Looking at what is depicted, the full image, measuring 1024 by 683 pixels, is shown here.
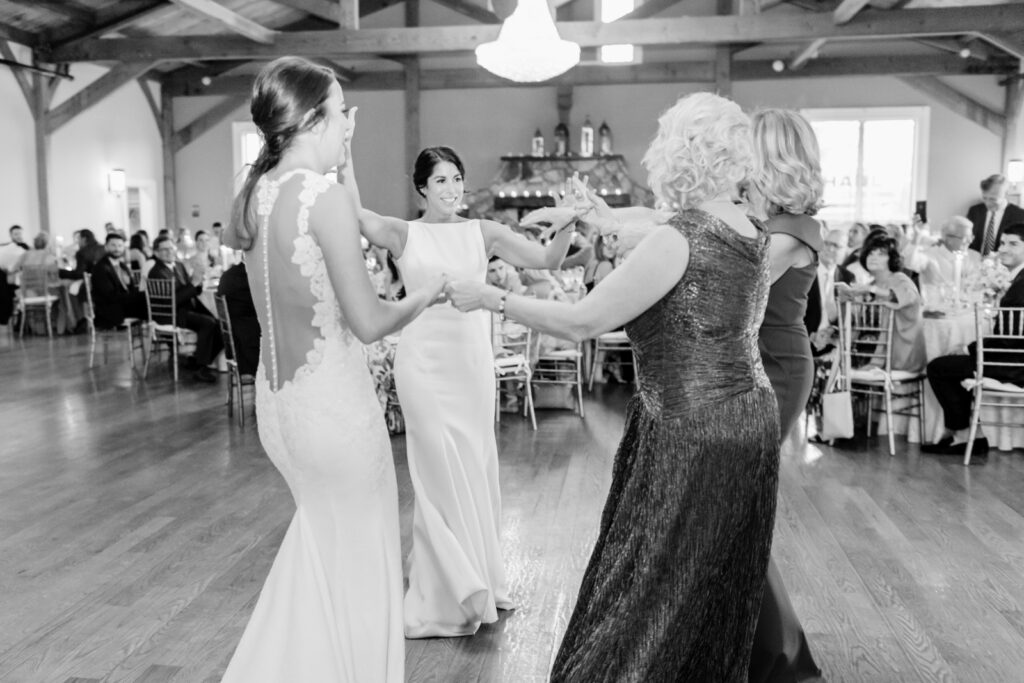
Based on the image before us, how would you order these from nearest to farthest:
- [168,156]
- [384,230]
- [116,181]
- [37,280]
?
1. [384,230]
2. [37,280]
3. [116,181]
4. [168,156]

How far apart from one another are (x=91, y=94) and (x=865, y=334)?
11.2 meters

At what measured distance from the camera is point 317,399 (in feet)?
6.07

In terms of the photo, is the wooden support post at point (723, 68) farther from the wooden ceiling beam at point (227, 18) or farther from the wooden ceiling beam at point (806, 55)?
the wooden ceiling beam at point (227, 18)

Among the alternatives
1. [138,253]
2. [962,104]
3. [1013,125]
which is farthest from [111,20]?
[1013,125]

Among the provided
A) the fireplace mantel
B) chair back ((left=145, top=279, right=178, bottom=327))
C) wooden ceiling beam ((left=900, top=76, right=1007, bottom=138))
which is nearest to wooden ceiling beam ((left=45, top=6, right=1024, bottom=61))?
the fireplace mantel

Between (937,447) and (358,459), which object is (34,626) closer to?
(358,459)

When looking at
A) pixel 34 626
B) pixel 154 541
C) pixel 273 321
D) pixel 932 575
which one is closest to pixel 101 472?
pixel 154 541

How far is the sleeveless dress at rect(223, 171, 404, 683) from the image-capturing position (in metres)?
1.85

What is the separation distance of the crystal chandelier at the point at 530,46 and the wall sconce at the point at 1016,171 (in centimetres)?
876

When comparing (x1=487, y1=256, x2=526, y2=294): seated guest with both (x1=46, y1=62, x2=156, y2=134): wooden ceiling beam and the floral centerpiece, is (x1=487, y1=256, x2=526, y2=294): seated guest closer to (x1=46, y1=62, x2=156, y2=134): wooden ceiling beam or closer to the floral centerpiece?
the floral centerpiece

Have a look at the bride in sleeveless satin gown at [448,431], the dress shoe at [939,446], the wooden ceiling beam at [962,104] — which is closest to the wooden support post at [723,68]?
the wooden ceiling beam at [962,104]

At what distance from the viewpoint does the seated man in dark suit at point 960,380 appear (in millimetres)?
5359

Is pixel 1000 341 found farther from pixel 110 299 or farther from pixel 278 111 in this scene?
pixel 110 299

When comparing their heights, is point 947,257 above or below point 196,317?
above
